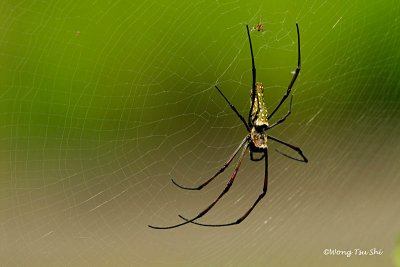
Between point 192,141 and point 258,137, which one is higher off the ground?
point 192,141

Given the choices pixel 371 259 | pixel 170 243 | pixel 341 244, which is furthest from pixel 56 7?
pixel 371 259

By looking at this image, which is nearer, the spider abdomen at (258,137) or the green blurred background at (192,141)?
the spider abdomen at (258,137)

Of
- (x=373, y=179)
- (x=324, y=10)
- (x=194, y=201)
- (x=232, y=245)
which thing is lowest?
(x=232, y=245)

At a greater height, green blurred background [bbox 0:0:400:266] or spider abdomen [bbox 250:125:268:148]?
green blurred background [bbox 0:0:400:266]

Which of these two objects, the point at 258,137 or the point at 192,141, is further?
the point at 192,141

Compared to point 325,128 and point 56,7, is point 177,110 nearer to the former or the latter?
point 325,128

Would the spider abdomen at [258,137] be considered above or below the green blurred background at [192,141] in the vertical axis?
below

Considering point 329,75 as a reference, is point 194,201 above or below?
below

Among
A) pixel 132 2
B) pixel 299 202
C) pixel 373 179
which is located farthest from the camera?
pixel 373 179
